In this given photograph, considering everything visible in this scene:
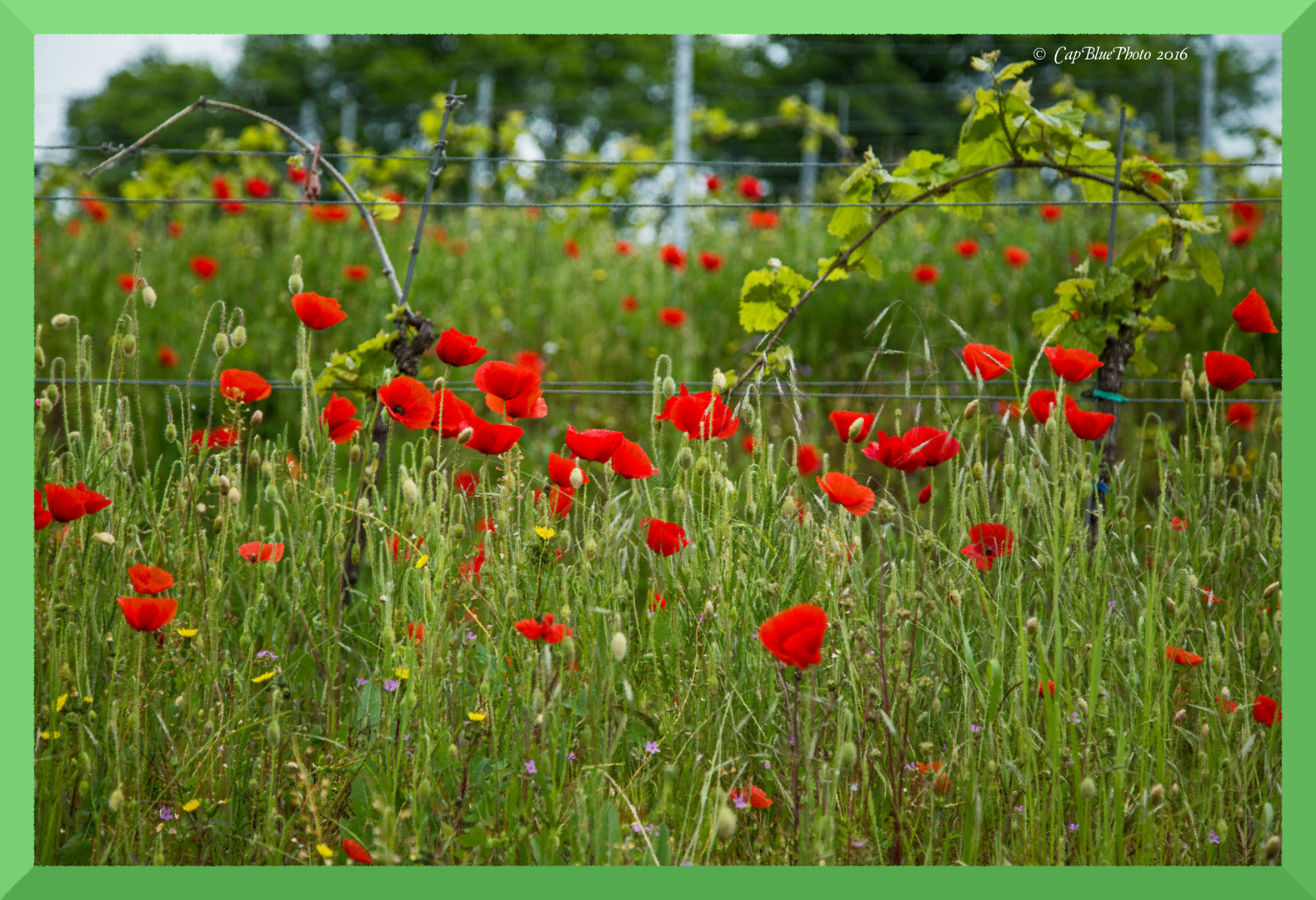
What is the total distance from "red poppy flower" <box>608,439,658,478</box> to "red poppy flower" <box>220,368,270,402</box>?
0.56 metres

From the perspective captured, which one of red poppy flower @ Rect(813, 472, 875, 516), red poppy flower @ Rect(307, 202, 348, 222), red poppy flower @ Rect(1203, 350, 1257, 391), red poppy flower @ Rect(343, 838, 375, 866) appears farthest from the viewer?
red poppy flower @ Rect(307, 202, 348, 222)

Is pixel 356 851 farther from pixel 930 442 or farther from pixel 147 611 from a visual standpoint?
pixel 930 442

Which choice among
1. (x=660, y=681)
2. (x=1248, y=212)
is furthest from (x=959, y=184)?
(x=1248, y=212)

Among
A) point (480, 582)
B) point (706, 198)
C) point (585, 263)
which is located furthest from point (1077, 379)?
point (706, 198)

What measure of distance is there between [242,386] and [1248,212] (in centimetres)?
338

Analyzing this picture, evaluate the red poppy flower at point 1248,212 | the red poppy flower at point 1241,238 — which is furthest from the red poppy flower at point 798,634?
the red poppy flower at point 1241,238

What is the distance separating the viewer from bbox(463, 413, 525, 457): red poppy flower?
147cm

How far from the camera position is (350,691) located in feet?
5.58

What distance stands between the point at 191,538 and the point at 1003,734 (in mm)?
1317

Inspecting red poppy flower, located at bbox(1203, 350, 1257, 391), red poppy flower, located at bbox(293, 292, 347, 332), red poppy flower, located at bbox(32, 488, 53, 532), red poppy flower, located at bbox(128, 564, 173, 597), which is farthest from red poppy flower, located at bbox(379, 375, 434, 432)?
red poppy flower, located at bbox(1203, 350, 1257, 391)

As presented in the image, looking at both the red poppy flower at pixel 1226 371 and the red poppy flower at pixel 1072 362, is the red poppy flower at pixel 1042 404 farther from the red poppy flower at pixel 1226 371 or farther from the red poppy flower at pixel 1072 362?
the red poppy flower at pixel 1226 371

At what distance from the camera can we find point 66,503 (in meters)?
1.45

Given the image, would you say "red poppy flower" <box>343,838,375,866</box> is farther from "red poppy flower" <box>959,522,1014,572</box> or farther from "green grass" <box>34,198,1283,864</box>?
"red poppy flower" <box>959,522,1014,572</box>

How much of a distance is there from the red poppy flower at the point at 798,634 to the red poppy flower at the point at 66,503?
1.01 meters
